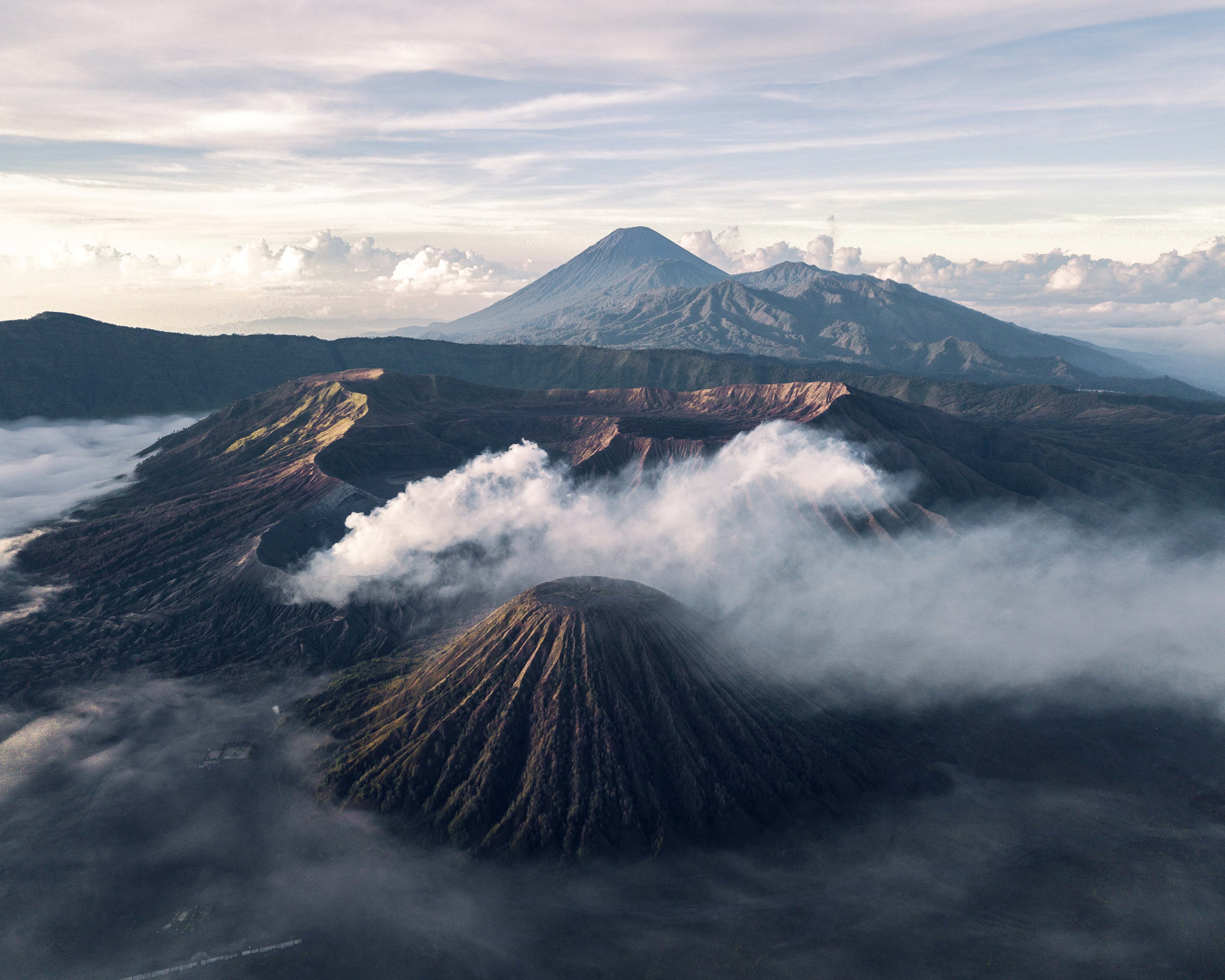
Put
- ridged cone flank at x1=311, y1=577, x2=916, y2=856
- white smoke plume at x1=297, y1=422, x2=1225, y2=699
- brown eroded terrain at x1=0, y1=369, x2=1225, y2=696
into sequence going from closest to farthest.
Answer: ridged cone flank at x1=311, y1=577, x2=916, y2=856 < white smoke plume at x1=297, y1=422, x2=1225, y2=699 < brown eroded terrain at x1=0, y1=369, x2=1225, y2=696

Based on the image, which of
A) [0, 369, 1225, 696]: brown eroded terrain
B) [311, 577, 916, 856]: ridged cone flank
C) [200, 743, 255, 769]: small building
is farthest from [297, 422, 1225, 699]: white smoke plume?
[200, 743, 255, 769]: small building

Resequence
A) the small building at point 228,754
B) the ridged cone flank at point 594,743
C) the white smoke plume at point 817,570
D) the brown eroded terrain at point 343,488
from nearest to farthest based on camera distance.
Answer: the ridged cone flank at point 594,743, the small building at point 228,754, the white smoke plume at point 817,570, the brown eroded terrain at point 343,488

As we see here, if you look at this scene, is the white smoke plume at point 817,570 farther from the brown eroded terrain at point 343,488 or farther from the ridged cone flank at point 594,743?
the ridged cone flank at point 594,743

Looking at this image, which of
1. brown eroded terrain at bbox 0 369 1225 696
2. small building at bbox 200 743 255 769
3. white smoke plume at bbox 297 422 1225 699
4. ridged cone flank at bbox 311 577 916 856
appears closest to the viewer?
ridged cone flank at bbox 311 577 916 856

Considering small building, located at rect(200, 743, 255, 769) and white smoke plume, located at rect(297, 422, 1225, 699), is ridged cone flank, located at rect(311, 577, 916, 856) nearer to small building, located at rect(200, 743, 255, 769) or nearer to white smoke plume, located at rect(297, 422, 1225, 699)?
small building, located at rect(200, 743, 255, 769)

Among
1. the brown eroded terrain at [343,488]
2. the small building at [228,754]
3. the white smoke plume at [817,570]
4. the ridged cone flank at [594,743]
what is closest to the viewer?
the ridged cone flank at [594,743]

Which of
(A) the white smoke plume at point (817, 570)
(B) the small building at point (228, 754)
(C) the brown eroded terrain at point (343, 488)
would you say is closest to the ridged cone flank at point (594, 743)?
(B) the small building at point (228, 754)

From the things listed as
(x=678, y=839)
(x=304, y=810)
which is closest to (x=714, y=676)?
(x=678, y=839)

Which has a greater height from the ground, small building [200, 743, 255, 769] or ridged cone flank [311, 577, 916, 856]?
ridged cone flank [311, 577, 916, 856]

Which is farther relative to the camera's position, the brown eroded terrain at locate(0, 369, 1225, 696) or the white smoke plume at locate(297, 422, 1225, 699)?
the brown eroded terrain at locate(0, 369, 1225, 696)

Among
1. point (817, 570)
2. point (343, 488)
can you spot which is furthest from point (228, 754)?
point (817, 570)
